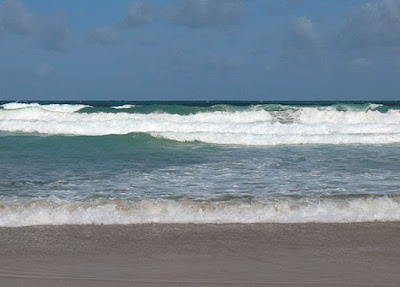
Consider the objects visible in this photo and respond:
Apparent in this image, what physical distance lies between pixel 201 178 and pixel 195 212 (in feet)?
7.79

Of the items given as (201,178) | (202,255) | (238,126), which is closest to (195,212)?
(202,255)

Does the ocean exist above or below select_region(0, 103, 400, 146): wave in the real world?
below

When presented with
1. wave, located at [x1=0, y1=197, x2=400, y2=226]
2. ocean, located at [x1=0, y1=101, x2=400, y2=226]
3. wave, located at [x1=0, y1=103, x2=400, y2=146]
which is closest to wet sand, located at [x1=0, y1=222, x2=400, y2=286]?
wave, located at [x1=0, y1=197, x2=400, y2=226]

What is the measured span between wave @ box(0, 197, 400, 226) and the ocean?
0.01 meters

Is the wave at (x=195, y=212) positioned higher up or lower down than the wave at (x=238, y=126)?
lower down

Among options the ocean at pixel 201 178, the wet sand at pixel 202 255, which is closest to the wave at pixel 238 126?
→ the ocean at pixel 201 178

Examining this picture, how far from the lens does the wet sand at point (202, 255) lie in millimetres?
3811

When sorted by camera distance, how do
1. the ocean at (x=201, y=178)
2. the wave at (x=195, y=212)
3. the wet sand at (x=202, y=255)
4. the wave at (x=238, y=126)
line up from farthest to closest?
the wave at (x=238, y=126), the ocean at (x=201, y=178), the wave at (x=195, y=212), the wet sand at (x=202, y=255)

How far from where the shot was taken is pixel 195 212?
5.76 meters

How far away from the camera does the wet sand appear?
12.5ft

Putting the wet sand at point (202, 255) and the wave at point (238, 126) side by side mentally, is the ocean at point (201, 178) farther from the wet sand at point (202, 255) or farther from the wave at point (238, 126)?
the wet sand at point (202, 255)

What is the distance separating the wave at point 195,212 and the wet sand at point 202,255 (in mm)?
187

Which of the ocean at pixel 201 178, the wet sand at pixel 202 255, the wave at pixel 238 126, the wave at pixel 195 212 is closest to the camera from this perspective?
the wet sand at pixel 202 255

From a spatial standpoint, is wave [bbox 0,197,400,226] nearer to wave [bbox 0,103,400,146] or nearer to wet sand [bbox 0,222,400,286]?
wet sand [bbox 0,222,400,286]
